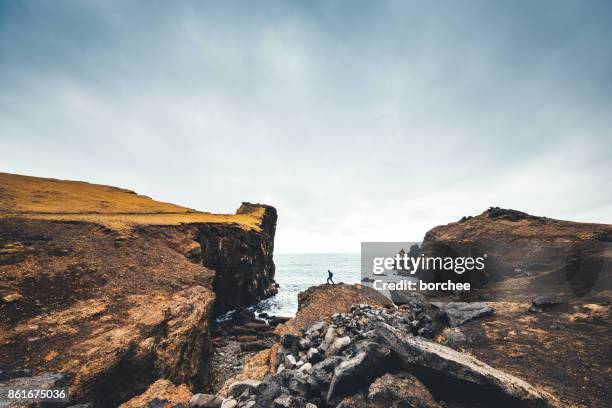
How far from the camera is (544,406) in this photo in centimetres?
433

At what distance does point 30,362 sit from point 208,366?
587 centimetres

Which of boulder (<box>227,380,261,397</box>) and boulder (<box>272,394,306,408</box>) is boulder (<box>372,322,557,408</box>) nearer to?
boulder (<box>272,394,306,408</box>)

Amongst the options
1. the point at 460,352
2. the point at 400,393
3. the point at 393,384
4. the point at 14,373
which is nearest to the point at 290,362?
the point at 393,384

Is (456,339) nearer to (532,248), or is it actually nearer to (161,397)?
(161,397)

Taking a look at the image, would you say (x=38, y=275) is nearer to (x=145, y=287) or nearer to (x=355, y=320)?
(x=145, y=287)

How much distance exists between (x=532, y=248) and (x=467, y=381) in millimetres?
20725

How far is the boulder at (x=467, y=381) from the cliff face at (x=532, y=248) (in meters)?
9.41

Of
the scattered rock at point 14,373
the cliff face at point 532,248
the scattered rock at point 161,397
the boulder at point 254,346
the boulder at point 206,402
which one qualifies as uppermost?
the cliff face at point 532,248

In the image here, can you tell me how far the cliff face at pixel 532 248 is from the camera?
1206 centimetres

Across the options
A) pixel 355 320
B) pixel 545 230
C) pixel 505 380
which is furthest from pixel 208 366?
pixel 545 230

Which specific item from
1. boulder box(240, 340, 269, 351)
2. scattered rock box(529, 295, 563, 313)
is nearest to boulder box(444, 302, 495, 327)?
scattered rock box(529, 295, 563, 313)

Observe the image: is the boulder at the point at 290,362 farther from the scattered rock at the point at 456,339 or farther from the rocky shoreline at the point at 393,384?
the scattered rock at the point at 456,339

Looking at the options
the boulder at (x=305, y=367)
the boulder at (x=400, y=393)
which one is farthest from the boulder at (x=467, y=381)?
the boulder at (x=305, y=367)

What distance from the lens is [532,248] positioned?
1909 centimetres
